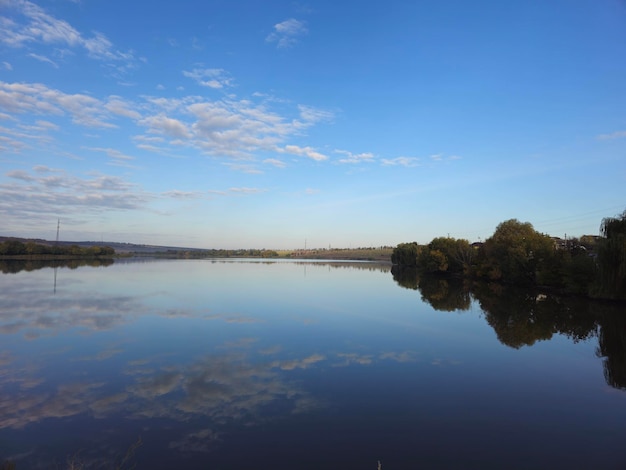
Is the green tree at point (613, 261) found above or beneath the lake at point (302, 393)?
above

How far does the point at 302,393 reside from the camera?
9578 mm

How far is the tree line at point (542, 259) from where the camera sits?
24.6m

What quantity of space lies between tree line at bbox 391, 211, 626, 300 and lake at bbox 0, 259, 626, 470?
5806mm

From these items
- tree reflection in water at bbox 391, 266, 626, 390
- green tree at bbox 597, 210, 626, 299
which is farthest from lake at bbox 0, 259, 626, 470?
green tree at bbox 597, 210, 626, 299

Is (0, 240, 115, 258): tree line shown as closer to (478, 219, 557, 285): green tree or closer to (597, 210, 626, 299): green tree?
(478, 219, 557, 285): green tree

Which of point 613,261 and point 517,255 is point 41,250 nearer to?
point 517,255

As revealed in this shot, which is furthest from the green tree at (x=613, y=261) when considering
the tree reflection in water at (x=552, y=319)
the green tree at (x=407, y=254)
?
the green tree at (x=407, y=254)

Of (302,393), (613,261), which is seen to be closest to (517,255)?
(613,261)

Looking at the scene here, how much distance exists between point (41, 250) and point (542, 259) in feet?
368

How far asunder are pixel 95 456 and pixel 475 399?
8.32 m

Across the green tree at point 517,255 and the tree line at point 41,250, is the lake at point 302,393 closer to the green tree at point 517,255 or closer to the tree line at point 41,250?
the green tree at point 517,255

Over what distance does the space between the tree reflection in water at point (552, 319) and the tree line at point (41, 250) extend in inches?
4054

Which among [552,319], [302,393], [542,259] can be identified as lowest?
[552,319]

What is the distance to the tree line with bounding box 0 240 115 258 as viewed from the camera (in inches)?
3710
